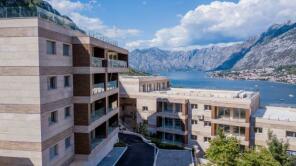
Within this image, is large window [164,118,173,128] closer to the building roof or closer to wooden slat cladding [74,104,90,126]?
the building roof

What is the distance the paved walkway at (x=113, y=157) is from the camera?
2964 cm

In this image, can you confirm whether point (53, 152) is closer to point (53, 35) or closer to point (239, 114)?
point (53, 35)

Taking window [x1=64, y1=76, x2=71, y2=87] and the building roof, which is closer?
window [x1=64, y1=76, x2=71, y2=87]

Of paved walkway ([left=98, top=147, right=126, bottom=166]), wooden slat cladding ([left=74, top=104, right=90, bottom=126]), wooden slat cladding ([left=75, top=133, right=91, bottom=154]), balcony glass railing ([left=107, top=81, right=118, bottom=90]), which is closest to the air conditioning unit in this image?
paved walkway ([left=98, top=147, right=126, bottom=166])

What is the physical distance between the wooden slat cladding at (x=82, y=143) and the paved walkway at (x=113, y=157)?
4.64 m

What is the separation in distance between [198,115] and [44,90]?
32782 mm

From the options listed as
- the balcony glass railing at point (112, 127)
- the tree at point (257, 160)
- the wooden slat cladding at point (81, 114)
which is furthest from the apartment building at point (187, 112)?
the wooden slat cladding at point (81, 114)

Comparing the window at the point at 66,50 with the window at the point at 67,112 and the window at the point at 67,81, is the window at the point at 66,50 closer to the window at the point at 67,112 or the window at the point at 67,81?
the window at the point at 67,81

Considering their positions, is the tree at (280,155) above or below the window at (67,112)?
below

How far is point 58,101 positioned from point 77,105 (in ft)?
10.3

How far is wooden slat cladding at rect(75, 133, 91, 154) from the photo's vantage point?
24.9 metres

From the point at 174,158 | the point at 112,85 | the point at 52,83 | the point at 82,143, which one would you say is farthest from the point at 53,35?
the point at 174,158

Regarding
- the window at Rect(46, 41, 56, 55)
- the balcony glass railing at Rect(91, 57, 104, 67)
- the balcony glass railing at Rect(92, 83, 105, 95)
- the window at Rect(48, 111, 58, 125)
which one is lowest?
the window at Rect(48, 111, 58, 125)

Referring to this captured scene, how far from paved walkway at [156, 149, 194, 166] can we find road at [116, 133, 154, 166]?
42.6 inches
